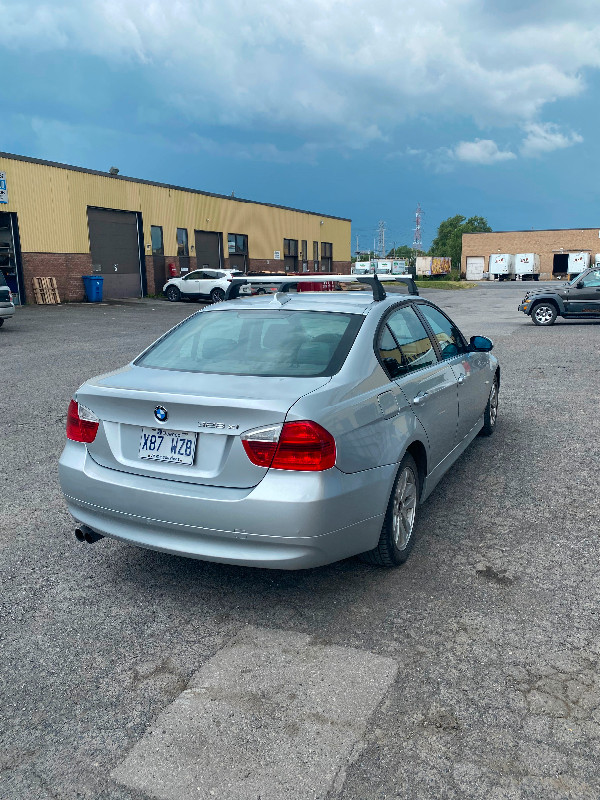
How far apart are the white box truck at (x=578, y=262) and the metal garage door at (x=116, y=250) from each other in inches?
2288

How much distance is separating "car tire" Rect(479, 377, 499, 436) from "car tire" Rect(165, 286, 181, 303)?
27625 millimetres

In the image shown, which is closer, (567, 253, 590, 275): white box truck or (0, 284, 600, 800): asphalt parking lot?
(0, 284, 600, 800): asphalt parking lot

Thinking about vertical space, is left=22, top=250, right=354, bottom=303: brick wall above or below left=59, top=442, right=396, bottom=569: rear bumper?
above

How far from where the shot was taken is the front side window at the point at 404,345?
3.96 metres

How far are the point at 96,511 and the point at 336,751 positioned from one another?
1766 mm

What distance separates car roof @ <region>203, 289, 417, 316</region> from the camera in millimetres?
4180

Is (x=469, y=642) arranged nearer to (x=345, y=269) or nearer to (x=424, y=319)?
(x=424, y=319)

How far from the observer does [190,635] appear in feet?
10.5

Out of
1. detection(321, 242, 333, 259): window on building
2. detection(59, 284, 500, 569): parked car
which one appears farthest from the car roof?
detection(321, 242, 333, 259): window on building

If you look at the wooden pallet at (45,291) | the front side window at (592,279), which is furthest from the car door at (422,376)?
the wooden pallet at (45,291)

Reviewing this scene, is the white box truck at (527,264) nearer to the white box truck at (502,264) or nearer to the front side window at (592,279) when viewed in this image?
the white box truck at (502,264)

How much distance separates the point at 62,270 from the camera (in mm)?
29016

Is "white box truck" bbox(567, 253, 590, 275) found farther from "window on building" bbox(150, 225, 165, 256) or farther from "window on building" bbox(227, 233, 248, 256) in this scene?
"window on building" bbox(150, 225, 165, 256)

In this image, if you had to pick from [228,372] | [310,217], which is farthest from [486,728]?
[310,217]
